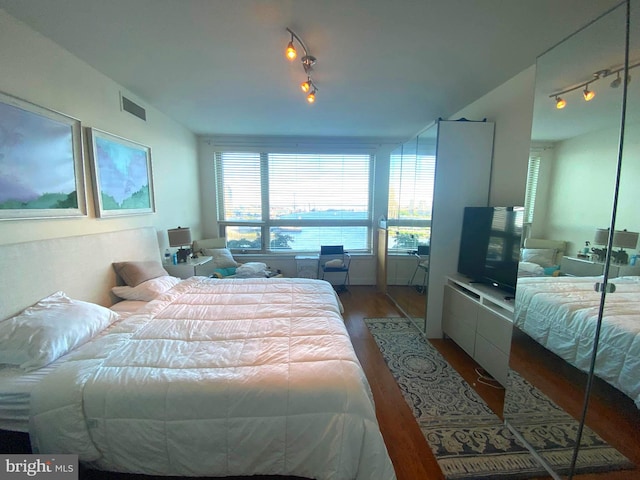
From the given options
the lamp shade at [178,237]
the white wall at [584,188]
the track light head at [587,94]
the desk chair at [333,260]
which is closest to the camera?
the white wall at [584,188]

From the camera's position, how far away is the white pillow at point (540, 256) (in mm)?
1623

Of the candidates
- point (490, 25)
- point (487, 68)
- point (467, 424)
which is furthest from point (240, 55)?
point (467, 424)

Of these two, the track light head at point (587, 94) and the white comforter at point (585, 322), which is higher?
the track light head at point (587, 94)

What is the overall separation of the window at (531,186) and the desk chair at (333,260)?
9.22 feet

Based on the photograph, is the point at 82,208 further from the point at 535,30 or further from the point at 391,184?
the point at 391,184

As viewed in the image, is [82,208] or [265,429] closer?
[265,429]

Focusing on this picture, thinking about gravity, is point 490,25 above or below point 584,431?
above

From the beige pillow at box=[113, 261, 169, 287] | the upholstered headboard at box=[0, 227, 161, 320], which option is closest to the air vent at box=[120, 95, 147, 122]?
the upholstered headboard at box=[0, 227, 161, 320]

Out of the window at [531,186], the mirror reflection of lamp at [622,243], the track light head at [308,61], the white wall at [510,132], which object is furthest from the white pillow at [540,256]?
the track light head at [308,61]

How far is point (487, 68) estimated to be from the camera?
6.94 feet

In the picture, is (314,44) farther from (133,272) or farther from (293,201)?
(293,201)

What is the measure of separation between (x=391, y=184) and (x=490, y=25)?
2836 mm

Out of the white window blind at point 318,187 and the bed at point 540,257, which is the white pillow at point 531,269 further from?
the white window blind at point 318,187

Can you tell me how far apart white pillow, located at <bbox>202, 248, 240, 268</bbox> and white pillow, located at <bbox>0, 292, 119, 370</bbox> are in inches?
88.4
